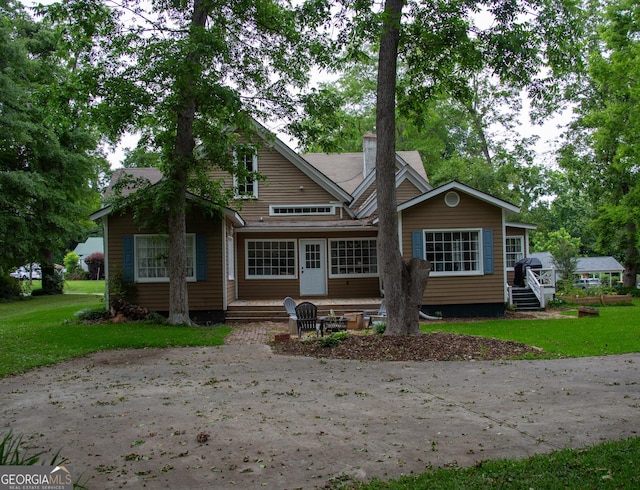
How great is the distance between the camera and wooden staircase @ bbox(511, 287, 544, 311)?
18.7m

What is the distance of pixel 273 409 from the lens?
19.8 feet

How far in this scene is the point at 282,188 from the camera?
2053 centimetres

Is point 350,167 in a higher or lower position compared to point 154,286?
higher

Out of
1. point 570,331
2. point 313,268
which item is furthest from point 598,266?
point 570,331

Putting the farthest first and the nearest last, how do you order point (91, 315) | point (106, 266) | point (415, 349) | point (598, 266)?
point (598, 266) < point (106, 266) < point (91, 315) < point (415, 349)

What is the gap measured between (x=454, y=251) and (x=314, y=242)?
5018mm

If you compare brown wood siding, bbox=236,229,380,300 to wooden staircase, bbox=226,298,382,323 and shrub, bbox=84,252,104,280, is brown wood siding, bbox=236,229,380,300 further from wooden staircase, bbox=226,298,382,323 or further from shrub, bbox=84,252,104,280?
shrub, bbox=84,252,104,280

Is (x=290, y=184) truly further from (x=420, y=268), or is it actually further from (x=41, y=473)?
(x=41, y=473)

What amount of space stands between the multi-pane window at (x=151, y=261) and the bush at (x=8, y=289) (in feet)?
42.3

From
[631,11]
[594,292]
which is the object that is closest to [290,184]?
[594,292]

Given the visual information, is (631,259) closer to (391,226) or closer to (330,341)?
(391,226)

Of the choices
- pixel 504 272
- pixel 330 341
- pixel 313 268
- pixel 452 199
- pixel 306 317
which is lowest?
pixel 330 341


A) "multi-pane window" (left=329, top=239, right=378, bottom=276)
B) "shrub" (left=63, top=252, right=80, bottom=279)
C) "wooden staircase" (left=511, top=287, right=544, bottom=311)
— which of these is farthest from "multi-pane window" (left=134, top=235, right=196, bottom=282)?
"shrub" (left=63, top=252, right=80, bottom=279)

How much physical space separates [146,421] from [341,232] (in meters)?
14.2
